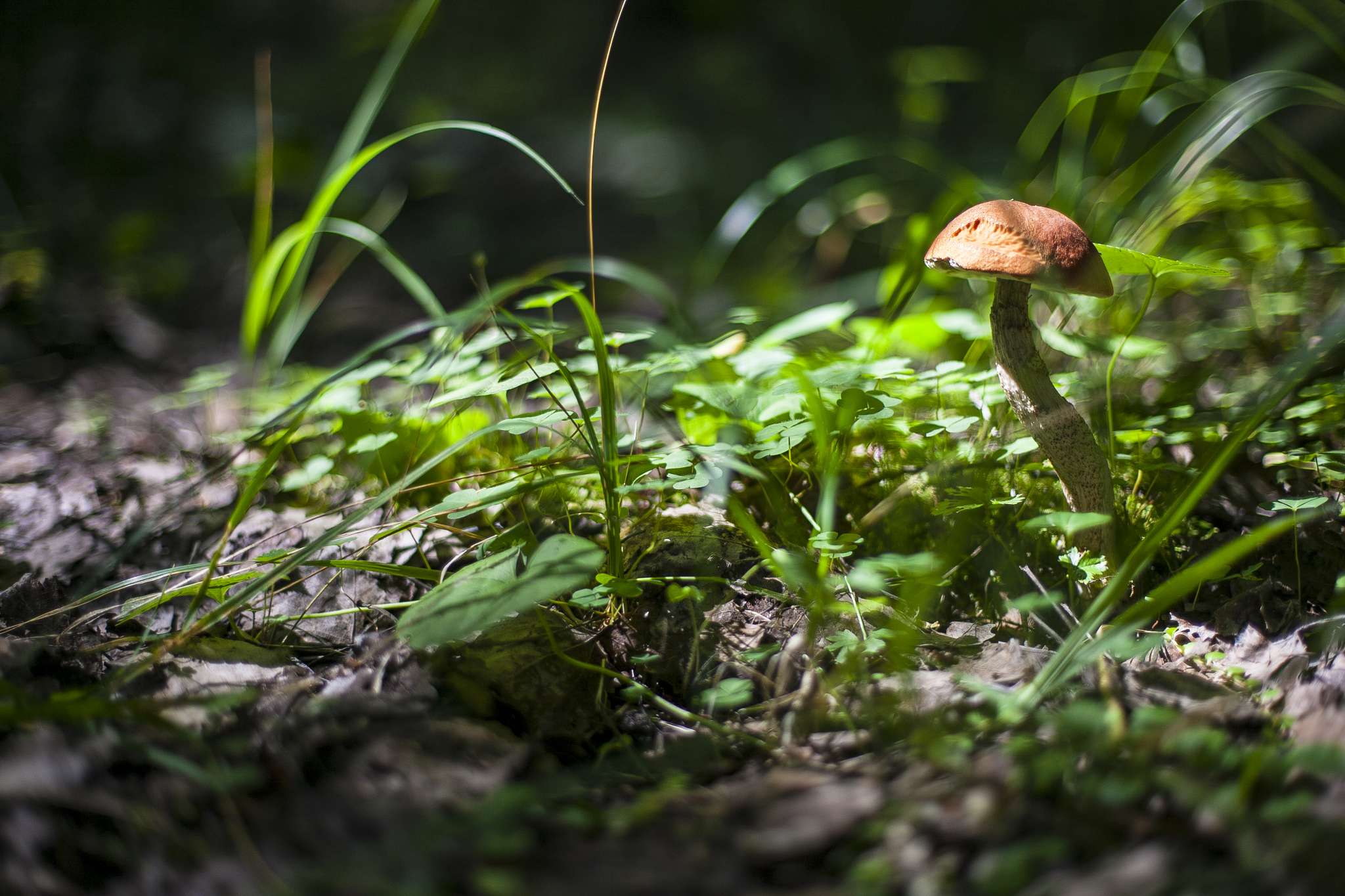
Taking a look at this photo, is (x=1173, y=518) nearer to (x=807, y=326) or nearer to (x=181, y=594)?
(x=807, y=326)

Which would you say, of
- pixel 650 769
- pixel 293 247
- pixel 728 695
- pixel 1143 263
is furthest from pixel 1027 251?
pixel 293 247

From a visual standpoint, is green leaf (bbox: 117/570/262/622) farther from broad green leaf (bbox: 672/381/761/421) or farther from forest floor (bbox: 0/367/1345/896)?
broad green leaf (bbox: 672/381/761/421)

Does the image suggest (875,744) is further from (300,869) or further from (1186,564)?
(1186,564)

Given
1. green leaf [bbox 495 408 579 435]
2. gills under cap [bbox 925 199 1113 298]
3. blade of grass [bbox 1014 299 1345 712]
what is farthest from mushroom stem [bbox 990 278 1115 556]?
green leaf [bbox 495 408 579 435]

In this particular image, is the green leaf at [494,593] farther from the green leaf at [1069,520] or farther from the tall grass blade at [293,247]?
the tall grass blade at [293,247]

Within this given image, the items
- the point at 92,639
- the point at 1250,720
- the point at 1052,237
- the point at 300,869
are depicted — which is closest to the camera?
the point at 300,869

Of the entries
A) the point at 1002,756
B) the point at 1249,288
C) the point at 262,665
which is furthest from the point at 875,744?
the point at 1249,288
